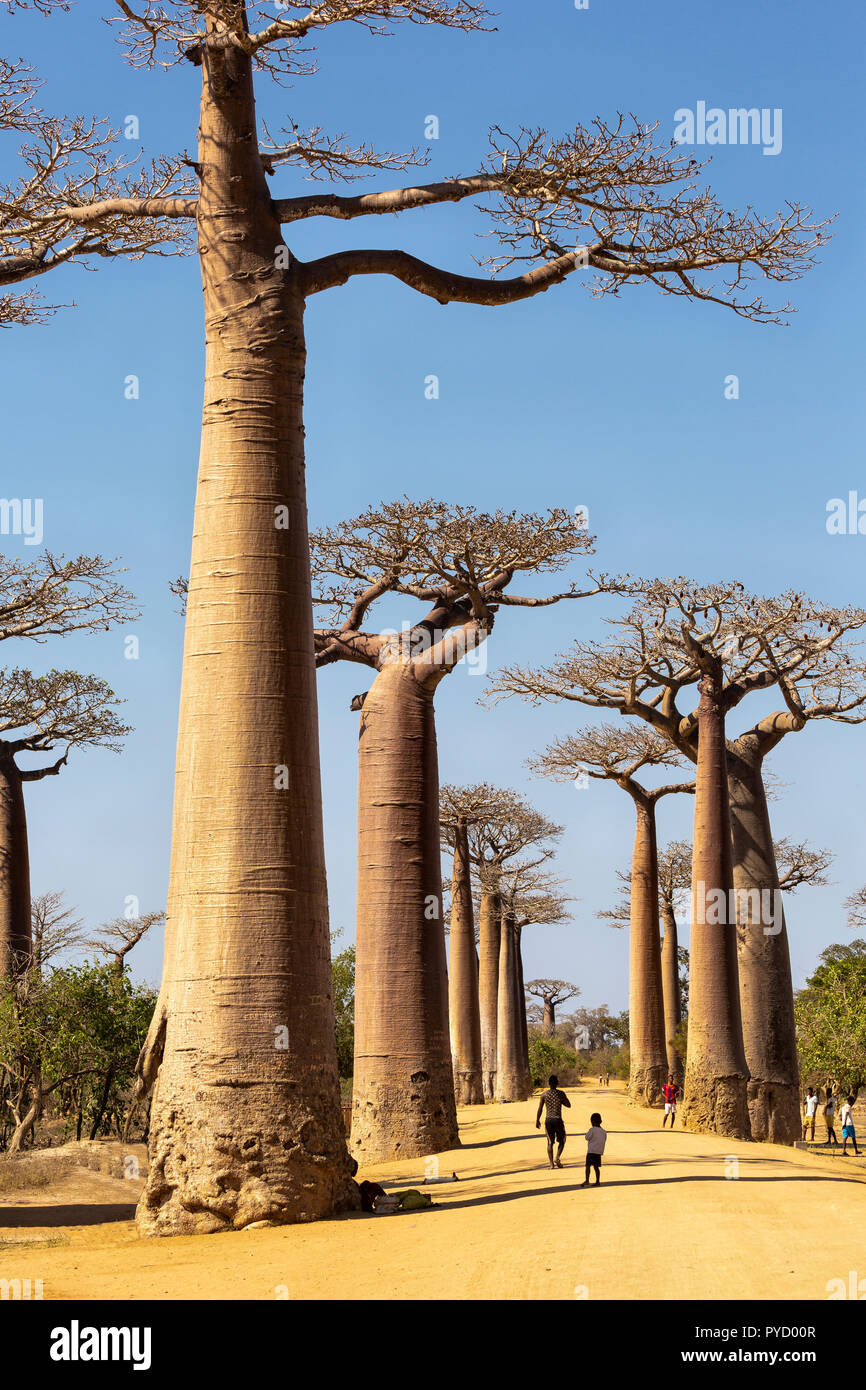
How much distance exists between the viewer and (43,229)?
9.22 metres

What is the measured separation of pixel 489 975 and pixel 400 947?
1638cm

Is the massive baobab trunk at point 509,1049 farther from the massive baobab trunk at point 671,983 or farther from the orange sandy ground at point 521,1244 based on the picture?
the orange sandy ground at point 521,1244

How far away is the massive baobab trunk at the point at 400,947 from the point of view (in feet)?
37.1

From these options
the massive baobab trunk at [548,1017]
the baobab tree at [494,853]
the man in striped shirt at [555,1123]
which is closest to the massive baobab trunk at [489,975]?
the baobab tree at [494,853]

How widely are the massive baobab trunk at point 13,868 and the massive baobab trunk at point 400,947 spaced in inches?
298

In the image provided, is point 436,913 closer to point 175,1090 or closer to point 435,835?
point 435,835

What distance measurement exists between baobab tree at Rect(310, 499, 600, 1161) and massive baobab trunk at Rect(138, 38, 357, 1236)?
376 cm

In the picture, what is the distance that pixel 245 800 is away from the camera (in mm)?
7469

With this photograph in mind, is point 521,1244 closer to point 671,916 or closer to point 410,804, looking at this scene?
point 410,804

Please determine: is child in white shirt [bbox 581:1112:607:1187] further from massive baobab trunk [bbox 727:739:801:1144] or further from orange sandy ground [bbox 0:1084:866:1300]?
massive baobab trunk [bbox 727:739:801:1144]

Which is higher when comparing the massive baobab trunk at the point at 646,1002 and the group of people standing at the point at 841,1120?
the massive baobab trunk at the point at 646,1002

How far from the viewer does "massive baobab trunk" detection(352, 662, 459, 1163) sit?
445 inches

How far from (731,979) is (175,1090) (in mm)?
8844
